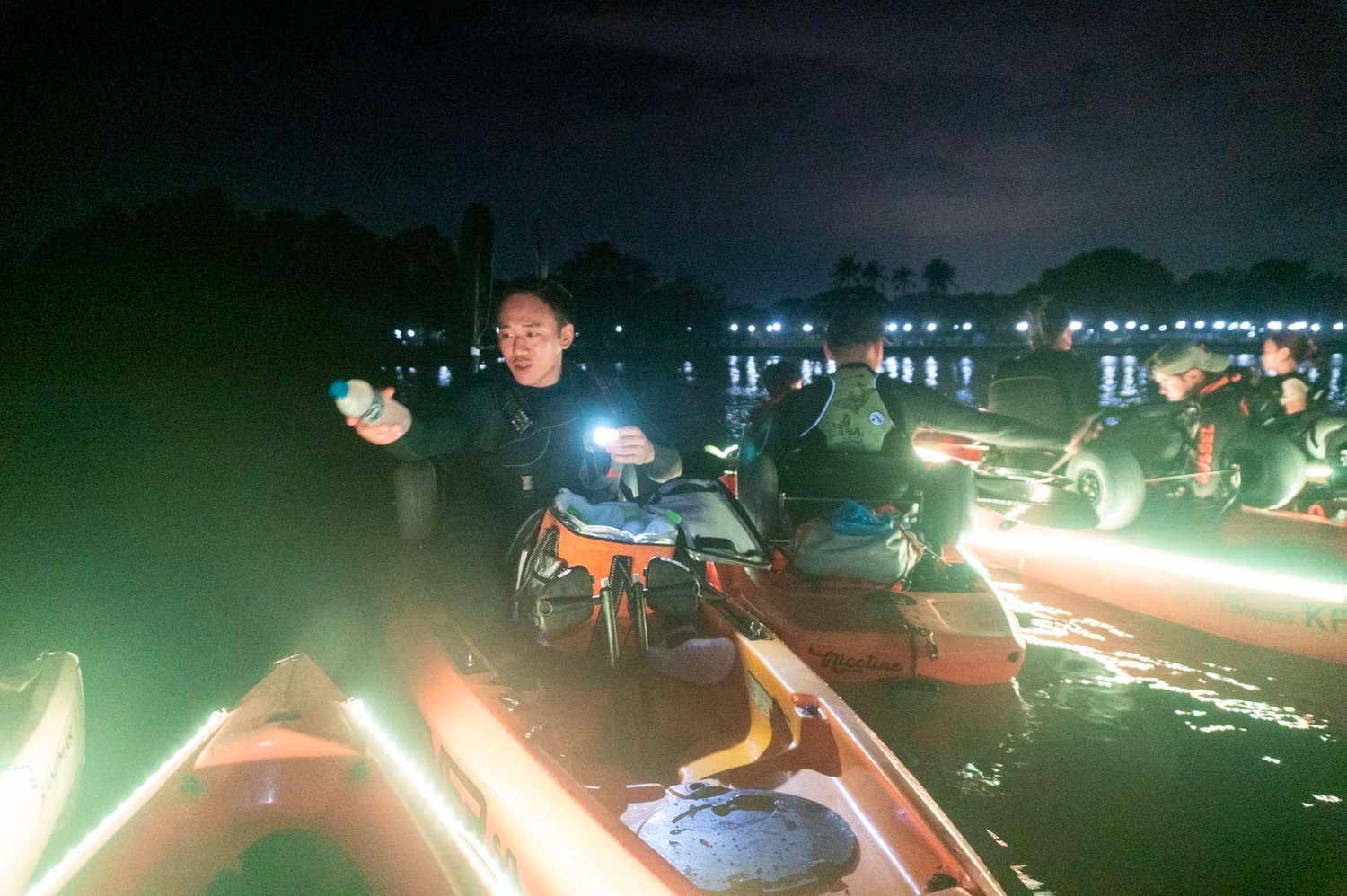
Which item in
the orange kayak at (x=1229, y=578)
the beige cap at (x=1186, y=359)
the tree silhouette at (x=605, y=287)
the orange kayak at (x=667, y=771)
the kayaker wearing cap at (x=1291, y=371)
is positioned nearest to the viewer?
the orange kayak at (x=667, y=771)

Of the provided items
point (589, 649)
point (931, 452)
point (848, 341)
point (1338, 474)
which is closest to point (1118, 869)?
point (589, 649)

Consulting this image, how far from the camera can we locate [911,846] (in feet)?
7.60

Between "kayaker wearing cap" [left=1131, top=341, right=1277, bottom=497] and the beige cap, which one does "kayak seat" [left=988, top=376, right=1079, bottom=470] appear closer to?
"kayaker wearing cap" [left=1131, top=341, right=1277, bottom=497]

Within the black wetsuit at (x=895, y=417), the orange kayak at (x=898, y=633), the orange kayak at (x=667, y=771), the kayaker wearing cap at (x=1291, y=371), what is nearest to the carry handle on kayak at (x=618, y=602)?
the orange kayak at (x=667, y=771)

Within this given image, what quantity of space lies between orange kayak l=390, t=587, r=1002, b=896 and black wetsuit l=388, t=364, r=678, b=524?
0.54m

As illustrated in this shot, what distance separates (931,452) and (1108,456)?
4.82ft

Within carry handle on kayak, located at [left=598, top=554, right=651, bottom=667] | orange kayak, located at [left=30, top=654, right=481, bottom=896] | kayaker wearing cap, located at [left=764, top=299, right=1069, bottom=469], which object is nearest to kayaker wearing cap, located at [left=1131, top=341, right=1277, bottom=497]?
kayaker wearing cap, located at [left=764, top=299, right=1069, bottom=469]

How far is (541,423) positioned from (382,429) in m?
0.80

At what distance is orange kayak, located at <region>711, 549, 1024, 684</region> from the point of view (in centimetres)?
415

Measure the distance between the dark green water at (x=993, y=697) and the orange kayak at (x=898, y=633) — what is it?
0.29 metres

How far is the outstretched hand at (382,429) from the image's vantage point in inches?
115

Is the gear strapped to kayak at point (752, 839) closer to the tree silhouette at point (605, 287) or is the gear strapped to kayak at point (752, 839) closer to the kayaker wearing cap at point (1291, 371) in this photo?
the kayaker wearing cap at point (1291, 371)

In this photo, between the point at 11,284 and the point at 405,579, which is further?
the point at 11,284

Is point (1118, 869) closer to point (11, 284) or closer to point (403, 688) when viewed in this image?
point (403, 688)
